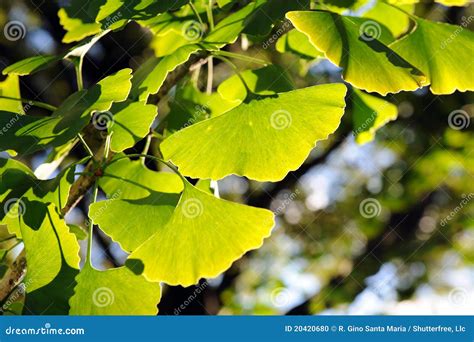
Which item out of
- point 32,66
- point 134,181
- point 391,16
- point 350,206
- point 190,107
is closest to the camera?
point 32,66

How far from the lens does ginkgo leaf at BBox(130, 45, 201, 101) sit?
818 millimetres

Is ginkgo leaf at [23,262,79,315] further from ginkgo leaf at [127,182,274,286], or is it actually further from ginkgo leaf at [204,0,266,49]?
ginkgo leaf at [204,0,266,49]

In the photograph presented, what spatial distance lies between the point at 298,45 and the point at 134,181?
38 centimetres

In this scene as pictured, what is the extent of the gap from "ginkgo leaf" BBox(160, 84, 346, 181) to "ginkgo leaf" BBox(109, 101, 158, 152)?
46 millimetres

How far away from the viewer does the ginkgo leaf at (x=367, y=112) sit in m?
1.20

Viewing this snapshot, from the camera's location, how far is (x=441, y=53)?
0.93 metres

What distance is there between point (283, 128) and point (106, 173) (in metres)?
0.34

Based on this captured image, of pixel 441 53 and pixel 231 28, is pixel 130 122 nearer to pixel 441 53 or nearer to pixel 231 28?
pixel 231 28

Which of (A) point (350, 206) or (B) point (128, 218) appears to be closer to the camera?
(B) point (128, 218)

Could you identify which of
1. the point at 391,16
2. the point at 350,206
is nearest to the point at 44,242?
the point at 391,16

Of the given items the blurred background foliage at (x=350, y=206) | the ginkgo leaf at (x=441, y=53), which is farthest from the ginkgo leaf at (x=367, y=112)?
the blurred background foliage at (x=350, y=206)

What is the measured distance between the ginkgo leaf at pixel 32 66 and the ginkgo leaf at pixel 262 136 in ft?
0.73

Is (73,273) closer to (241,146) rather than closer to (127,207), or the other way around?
(127,207)

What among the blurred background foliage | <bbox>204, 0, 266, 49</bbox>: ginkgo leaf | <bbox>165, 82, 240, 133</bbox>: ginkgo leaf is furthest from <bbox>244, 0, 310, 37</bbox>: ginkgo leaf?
the blurred background foliage
